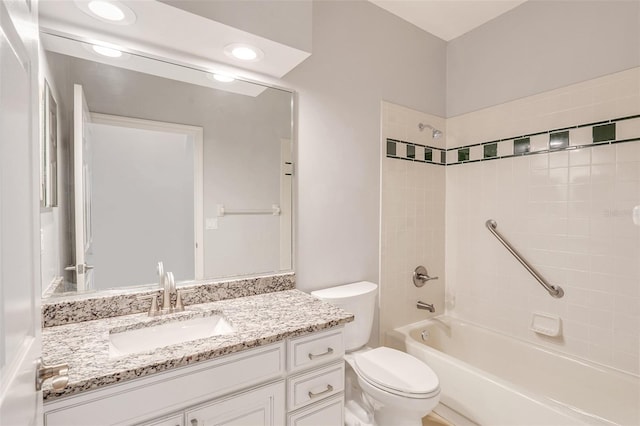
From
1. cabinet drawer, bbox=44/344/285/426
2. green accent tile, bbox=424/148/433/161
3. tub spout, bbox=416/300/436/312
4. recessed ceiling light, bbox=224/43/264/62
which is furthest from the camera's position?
green accent tile, bbox=424/148/433/161

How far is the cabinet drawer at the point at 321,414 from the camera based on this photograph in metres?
1.21

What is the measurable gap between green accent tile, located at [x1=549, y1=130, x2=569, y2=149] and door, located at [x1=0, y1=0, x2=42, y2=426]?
7.97ft

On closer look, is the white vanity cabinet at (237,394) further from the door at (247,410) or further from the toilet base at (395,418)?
the toilet base at (395,418)

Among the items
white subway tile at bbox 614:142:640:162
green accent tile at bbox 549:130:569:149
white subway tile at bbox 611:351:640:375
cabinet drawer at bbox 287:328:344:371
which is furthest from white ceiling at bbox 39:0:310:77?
white subway tile at bbox 611:351:640:375

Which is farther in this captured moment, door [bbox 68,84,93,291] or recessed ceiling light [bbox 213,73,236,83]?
recessed ceiling light [bbox 213,73,236,83]

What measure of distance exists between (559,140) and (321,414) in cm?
204

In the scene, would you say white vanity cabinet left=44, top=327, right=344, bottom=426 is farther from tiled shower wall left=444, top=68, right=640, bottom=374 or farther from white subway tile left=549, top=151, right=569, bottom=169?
white subway tile left=549, top=151, right=569, bottom=169

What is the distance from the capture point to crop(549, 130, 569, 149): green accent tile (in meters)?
1.90

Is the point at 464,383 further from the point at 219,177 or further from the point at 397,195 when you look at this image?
the point at 219,177

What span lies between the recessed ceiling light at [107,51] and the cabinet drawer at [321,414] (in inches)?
63.6

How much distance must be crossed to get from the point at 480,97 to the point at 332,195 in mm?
1408

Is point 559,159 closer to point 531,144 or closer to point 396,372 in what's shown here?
point 531,144

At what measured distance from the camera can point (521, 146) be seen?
2105 mm

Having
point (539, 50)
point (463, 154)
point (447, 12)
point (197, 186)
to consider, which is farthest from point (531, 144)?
point (197, 186)
